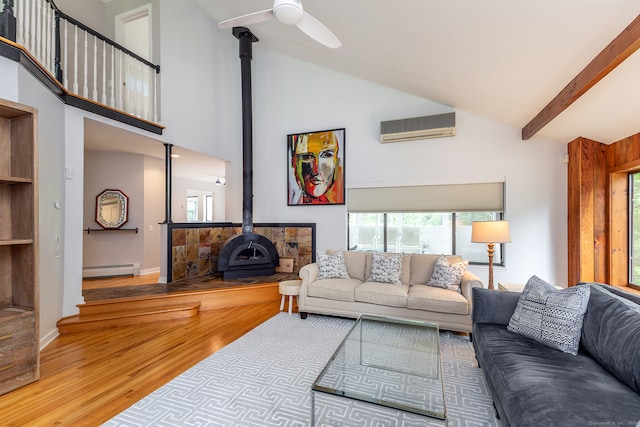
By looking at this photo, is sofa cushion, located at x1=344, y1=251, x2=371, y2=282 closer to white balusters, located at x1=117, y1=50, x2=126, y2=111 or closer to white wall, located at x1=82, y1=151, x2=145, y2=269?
white balusters, located at x1=117, y1=50, x2=126, y2=111

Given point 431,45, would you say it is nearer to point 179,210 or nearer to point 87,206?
point 87,206

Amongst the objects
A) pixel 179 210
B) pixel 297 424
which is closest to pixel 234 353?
pixel 297 424

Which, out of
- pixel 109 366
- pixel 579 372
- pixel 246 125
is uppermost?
pixel 246 125

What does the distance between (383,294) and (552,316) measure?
64.8 inches

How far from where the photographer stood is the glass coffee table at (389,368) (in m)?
1.59

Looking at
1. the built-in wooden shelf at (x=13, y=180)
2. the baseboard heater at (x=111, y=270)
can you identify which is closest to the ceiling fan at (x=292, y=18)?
the built-in wooden shelf at (x=13, y=180)

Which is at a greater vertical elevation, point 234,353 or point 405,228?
point 405,228

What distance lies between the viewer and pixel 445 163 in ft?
14.9

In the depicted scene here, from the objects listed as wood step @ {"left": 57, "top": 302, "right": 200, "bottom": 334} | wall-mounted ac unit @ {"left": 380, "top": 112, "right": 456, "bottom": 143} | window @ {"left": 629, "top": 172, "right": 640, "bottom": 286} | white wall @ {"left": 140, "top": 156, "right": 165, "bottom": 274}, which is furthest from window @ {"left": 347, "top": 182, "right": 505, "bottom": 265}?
white wall @ {"left": 140, "top": 156, "right": 165, "bottom": 274}

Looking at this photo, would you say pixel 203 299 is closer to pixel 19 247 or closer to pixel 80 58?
pixel 19 247

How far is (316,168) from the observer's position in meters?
5.29

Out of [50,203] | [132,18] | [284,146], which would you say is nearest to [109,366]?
[50,203]

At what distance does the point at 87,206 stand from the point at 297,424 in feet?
18.0

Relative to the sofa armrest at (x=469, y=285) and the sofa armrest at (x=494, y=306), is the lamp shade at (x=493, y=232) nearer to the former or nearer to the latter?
the sofa armrest at (x=469, y=285)
